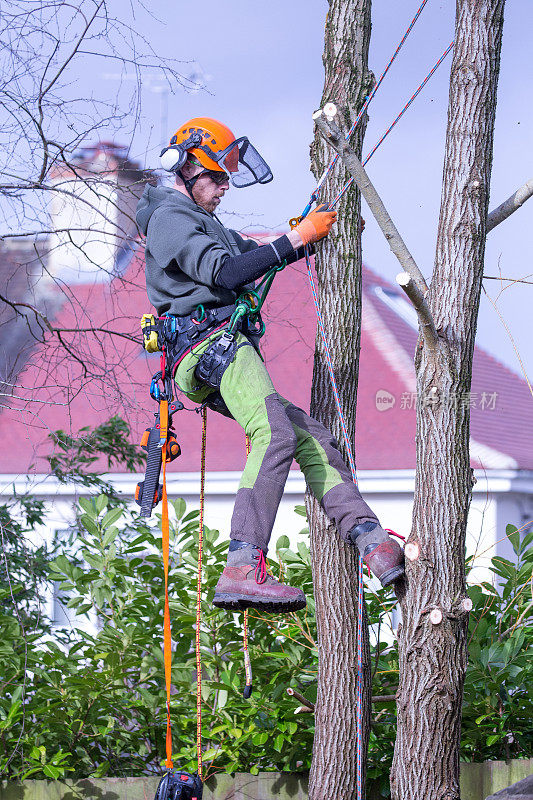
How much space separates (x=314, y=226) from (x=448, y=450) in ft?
3.03

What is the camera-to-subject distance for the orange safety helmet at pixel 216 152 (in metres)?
3.62

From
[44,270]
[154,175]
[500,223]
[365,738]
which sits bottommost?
[365,738]

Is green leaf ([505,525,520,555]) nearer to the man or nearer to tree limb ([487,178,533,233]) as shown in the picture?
the man

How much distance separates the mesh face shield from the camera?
3635 millimetres

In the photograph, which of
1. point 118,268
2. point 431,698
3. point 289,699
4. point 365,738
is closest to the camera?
point 431,698

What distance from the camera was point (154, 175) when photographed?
589 cm

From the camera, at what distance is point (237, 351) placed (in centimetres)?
346

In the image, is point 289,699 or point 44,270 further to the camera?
point 44,270

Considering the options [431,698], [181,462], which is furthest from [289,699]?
[181,462]

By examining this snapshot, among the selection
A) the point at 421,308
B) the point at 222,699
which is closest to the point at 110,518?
the point at 222,699

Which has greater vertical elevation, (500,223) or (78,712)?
(500,223)

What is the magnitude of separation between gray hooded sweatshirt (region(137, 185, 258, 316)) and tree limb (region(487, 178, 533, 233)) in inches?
38.4

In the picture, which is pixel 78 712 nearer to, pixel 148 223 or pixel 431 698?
pixel 431 698

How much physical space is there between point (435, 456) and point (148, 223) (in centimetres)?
140
